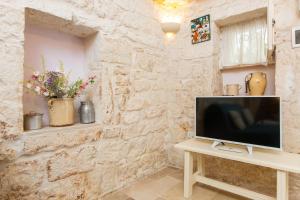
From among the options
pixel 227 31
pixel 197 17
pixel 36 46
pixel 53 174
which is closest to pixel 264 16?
pixel 227 31

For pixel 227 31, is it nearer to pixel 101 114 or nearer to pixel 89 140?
pixel 101 114

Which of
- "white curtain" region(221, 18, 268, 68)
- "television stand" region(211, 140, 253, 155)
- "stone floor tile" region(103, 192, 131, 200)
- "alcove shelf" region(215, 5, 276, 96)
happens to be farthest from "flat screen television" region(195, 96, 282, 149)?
"stone floor tile" region(103, 192, 131, 200)

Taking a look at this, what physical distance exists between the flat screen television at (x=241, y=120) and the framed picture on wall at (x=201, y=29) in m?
0.87

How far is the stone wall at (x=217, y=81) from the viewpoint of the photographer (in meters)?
1.81

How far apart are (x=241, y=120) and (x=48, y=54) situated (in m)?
2.07

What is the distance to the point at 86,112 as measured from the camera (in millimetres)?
1932

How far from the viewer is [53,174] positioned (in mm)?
1589

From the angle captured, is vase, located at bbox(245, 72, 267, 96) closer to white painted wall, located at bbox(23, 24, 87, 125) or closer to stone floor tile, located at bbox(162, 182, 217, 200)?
stone floor tile, located at bbox(162, 182, 217, 200)

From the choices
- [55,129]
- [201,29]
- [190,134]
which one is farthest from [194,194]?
[201,29]

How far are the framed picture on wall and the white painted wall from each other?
1.47m

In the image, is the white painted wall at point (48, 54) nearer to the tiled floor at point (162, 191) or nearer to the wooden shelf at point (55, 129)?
the wooden shelf at point (55, 129)

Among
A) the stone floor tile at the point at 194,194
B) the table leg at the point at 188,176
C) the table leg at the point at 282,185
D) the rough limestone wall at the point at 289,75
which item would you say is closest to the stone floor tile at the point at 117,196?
the stone floor tile at the point at 194,194

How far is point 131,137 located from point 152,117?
1.48 feet

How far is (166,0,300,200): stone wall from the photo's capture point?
5.93 feet
